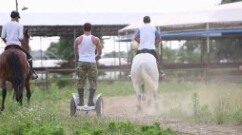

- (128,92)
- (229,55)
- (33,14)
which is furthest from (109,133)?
(229,55)

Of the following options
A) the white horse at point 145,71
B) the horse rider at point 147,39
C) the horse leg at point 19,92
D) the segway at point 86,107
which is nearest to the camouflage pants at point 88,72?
the segway at point 86,107

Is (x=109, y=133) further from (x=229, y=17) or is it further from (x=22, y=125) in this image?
(x=229, y=17)

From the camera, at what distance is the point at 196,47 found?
196ft

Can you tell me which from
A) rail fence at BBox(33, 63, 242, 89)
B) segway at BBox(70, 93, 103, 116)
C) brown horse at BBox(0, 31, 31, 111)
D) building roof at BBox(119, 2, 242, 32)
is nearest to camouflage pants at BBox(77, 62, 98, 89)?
segway at BBox(70, 93, 103, 116)

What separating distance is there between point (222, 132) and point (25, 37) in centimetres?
650

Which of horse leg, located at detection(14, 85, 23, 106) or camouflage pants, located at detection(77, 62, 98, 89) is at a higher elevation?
camouflage pants, located at detection(77, 62, 98, 89)

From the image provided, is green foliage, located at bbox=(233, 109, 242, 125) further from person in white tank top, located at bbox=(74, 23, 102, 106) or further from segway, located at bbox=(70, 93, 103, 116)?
person in white tank top, located at bbox=(74, 23, 102, 106)

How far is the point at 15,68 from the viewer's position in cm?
1204

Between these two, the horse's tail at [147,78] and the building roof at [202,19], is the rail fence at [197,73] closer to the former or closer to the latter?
the building roof at [202,19]

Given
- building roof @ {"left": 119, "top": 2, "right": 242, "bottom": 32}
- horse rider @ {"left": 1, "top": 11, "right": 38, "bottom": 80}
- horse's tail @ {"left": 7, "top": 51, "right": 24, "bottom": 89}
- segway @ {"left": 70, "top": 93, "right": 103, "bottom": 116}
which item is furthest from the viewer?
building roof @ {"left": 119, "top": 2, "right": 242, "bottom": 32}

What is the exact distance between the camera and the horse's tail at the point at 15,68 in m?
12.0

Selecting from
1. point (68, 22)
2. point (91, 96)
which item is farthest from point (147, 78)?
point (68, 22)

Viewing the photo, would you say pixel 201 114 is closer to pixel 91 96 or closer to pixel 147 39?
pixel 91 96

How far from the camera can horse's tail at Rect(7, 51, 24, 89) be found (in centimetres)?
1198
